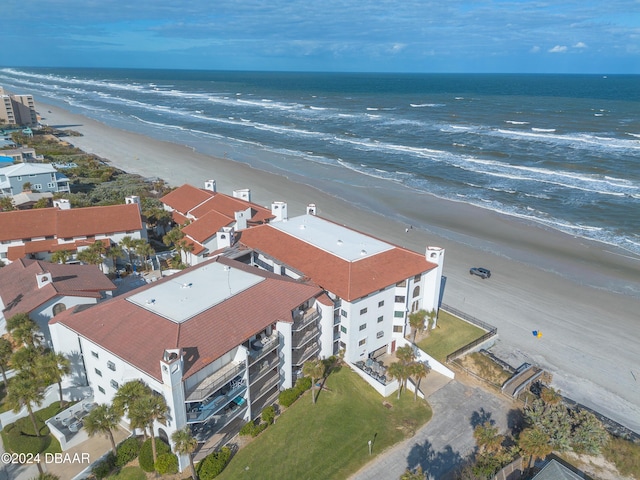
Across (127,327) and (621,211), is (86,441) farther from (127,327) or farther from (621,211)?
(621,211)

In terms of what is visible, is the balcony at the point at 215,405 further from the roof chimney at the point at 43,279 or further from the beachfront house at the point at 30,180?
the beachfront house at the point at 30,180

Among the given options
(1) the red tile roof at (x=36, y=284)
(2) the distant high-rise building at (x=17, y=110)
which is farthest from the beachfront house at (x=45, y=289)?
(2) the distant high-rise building at (x=17, y=110)

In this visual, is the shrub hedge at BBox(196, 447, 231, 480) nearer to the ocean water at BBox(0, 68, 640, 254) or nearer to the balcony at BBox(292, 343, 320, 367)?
the balcony at BBox(292, 343, 320, 367)

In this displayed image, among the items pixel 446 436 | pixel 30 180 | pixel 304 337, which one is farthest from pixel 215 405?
pixel 30 180

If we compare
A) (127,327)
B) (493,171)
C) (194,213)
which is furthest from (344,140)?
(127,327)

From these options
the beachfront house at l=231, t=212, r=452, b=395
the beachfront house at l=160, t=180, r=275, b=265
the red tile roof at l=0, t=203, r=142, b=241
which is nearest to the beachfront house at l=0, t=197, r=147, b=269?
the red tile roof at l=0, t=203, r=142, b=241
